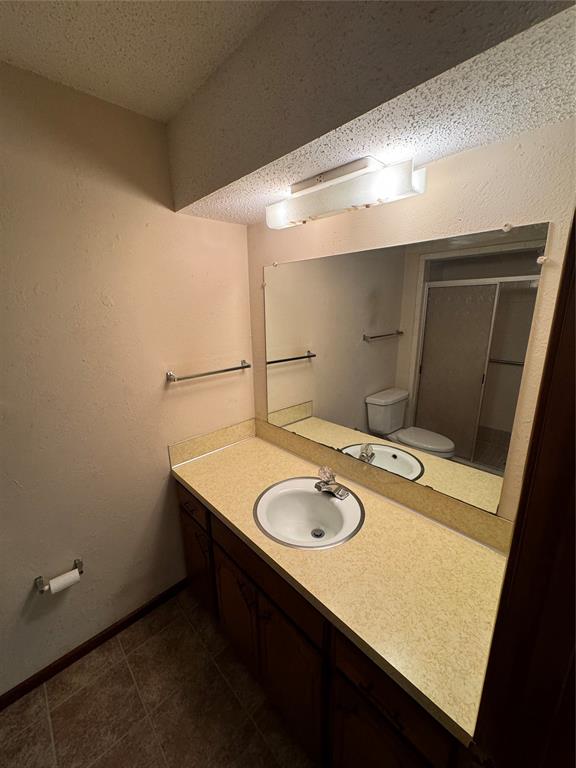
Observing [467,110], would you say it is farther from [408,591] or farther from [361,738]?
[361,738]

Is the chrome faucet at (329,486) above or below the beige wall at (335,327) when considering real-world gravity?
below

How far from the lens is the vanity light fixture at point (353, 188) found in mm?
888

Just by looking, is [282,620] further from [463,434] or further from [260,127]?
[260,127]

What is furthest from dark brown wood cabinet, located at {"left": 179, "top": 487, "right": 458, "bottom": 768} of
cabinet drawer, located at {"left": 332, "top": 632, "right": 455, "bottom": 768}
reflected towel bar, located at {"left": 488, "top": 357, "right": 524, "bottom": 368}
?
reflected towel bar, located at {"left": 488, "top": 357, "right": 524, "bottom": 368}

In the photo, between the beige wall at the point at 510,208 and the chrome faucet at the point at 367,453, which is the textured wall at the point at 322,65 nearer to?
the beige wall at the point at 510,208

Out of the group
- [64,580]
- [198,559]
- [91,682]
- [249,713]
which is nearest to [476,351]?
[198,559]

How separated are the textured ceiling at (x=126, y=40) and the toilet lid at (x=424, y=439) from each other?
1334 mm

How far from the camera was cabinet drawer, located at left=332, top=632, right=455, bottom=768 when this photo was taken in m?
0.65

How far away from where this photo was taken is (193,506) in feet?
4.75

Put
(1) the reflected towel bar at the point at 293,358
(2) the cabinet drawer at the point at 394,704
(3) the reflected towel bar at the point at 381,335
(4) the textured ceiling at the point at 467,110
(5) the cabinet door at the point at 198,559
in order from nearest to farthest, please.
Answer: (4) the textured ceiling at the point at 467,110, (2) the cabinet drawer at the point at 394,704, (3) the reflected towel bar at the point at 381,335, (5) the cabinet door at the point at 198,559, (1) the reflected towel bar at the point at 293,358

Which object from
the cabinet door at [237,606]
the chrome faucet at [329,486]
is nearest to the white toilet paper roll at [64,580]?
the cabinet door at [237,606]

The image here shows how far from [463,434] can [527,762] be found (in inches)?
31.3

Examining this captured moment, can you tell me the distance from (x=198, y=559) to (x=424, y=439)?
4.04ft

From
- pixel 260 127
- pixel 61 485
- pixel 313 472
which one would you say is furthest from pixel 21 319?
pixel 313 472
